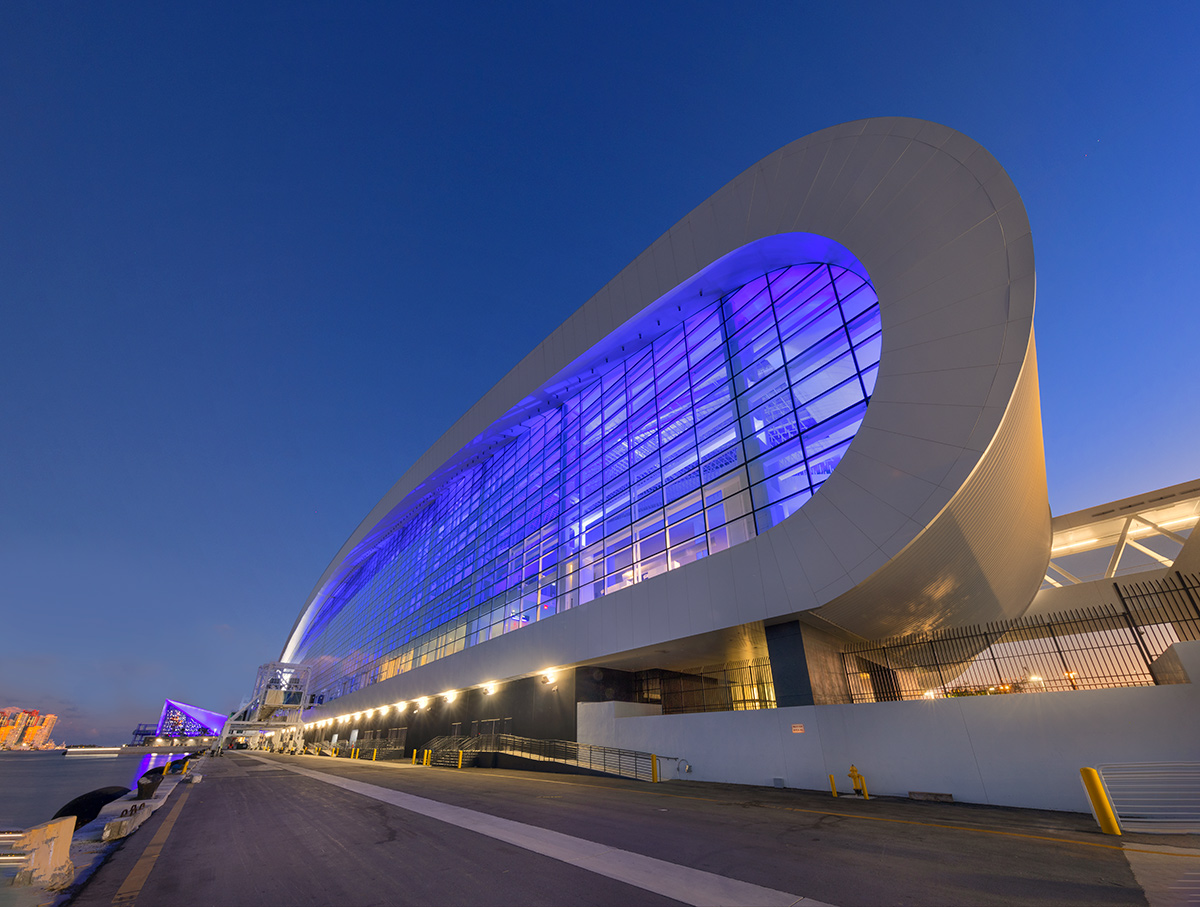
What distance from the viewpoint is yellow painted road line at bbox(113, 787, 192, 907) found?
610 centimetres

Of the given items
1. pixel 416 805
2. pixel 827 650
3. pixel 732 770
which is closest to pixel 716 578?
pixel 827 650

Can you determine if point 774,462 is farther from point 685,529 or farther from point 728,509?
point 685,529

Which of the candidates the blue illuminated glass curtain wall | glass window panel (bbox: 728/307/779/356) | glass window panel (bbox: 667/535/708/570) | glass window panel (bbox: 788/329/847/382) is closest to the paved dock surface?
glass window panel (bbox: 667/535/708/570)

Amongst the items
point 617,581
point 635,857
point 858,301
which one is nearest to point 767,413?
point 858,301

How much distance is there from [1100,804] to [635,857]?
9017 millimetres

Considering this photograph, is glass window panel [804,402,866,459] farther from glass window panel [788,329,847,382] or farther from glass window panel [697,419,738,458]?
glass window panel [697,419,738,458]

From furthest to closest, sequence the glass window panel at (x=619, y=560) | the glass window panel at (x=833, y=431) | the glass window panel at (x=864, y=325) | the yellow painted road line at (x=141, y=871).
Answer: the glass window panel at (x=619, y=560), the glass window panel at (x=864, y=325), the glass window panel at (x=833, y=431), the yellow painted road line at (x=141, y=871)

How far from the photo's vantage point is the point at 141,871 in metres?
7.45

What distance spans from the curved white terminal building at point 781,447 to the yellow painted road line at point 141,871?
659 inches

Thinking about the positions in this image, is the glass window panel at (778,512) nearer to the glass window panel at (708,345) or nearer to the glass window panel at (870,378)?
the glass window panel at (870,378)

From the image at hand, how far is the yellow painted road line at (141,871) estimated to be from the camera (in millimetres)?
6102

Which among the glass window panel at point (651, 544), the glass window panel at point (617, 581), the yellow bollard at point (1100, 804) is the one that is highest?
the glass window panel at point (651, 544)

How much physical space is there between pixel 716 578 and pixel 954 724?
28.4 ft

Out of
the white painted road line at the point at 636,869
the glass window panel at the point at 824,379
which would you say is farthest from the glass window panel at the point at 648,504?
the white painted road line at the point at 636,869
